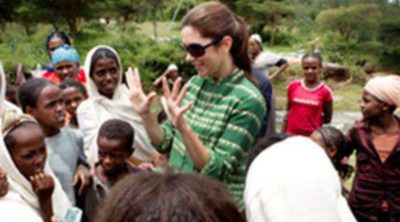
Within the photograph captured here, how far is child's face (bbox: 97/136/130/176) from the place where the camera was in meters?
2.66

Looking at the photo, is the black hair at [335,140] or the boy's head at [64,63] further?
the boy's head at [64,63]

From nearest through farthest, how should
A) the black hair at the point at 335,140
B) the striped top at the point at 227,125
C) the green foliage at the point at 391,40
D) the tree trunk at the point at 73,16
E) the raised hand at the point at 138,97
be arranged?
the striped top at the point at 227,125 → the raised hand at the point at 138,97 → the black hair at the point at 335,140 → the green foliage at the point at 391,40 → the tree trunk at the point at 73,16

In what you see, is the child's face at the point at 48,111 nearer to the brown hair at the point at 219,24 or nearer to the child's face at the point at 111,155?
the child's face at the point at 111,155

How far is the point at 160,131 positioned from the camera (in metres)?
2.35

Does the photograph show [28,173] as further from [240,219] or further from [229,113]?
[240,219]

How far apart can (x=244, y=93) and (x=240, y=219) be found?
1.03 meters

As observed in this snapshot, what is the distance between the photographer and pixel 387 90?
2.94m

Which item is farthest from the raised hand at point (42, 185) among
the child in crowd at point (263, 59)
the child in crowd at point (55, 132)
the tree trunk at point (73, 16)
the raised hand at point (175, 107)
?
the tree trunk at point (73, 16)

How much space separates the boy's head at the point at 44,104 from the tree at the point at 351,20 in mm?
12741

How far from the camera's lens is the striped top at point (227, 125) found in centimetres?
201

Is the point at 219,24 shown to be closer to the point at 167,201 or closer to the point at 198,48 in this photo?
the point at 198,48

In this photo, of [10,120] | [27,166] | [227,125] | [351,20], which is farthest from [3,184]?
[351,20]

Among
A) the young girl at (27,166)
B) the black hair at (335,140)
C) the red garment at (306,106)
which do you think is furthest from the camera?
the red garment at (306,106)

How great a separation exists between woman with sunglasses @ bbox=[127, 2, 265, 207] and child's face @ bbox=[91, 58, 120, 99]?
0.75 m
